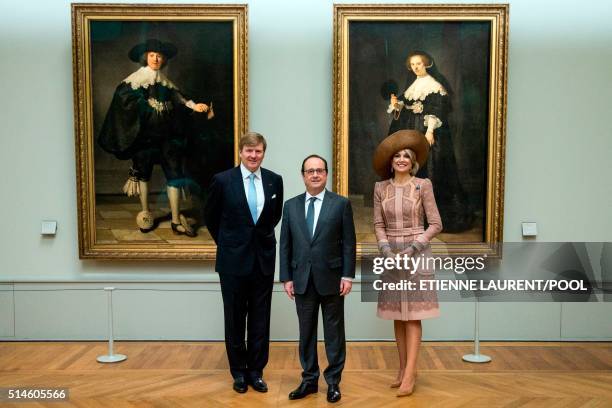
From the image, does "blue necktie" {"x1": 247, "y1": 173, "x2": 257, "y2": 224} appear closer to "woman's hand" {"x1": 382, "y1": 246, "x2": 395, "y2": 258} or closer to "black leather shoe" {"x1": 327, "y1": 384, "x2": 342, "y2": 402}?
"woman's hand" {"x1": 382, "y1": 246, "x2": 395, "y2": 258}

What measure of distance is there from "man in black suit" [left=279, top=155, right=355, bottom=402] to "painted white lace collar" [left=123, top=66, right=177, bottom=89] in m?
2.47

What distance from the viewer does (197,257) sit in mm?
6777

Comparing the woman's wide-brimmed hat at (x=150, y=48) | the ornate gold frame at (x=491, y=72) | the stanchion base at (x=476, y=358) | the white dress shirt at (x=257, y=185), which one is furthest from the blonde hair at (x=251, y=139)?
the stanchion base at (x=476, y=358)

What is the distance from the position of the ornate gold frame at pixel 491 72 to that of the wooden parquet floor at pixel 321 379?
1.48 meters

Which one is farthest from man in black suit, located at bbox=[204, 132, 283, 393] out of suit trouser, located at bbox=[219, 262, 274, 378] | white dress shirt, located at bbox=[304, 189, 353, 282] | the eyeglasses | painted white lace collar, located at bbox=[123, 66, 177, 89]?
painted white lace collar, located at bbox=[123, 66, 177, 89]

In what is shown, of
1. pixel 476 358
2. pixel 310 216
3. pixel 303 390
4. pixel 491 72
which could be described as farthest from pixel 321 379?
pixel 491 72

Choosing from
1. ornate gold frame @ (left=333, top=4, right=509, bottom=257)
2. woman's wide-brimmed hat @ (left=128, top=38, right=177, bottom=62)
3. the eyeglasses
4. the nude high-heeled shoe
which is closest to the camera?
the eyeglasses

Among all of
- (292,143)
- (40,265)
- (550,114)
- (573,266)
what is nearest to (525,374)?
(573,266)

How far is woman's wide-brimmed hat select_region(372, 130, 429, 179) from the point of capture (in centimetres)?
520

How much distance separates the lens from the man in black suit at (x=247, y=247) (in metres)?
5.20

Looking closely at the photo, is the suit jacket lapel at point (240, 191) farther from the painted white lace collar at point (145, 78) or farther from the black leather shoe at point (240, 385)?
the painted white lace collar at point (145, 78)

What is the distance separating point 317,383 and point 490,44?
3.86m

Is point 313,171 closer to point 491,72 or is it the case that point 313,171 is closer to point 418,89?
point 418,89

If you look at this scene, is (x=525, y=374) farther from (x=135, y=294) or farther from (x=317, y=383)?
(x=135, y=294)
